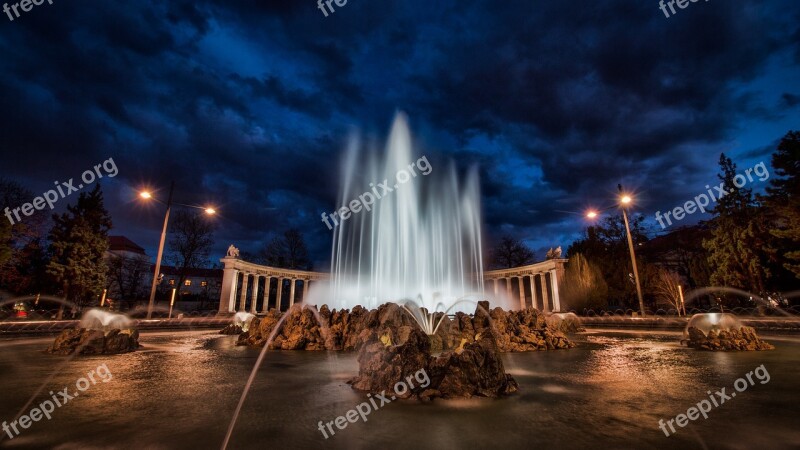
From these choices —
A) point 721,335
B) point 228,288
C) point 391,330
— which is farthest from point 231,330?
point 721,335

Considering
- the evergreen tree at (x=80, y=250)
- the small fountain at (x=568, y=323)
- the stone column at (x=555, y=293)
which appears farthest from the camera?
the stone column at (x=555, y=293)

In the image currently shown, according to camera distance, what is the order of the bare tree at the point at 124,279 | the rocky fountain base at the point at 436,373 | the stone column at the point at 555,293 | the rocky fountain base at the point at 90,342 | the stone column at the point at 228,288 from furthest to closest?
the bare tree at the point at 124,279 → the stone column at the point at 555,293 → the stone column at the point at 228,288 → the rocky fountain base at the point at 90,342 → the rocky fountain base at the point at 436,373

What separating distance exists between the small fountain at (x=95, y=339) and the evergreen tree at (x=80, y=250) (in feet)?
102

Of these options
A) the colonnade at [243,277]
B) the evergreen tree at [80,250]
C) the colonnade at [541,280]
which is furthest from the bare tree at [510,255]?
the evergreen tree at [80,250]

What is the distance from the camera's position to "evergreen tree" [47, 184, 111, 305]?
120 ft

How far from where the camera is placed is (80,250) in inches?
1475

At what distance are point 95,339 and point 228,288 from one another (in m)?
31.9

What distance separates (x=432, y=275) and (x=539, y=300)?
116 feet

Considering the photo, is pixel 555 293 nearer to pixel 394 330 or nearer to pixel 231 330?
pixel 394 330

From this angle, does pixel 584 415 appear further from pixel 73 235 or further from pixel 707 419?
pixel 73 235

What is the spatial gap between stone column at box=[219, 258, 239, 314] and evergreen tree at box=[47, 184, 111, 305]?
12.6m

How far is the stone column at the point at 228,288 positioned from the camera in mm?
42875

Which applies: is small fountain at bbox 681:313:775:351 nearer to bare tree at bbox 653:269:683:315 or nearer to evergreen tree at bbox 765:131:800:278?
evergreen tree at bbox 765:131:800:278

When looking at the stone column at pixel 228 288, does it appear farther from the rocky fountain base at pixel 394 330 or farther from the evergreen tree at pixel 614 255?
the evergreen tree at pixel 614 255
